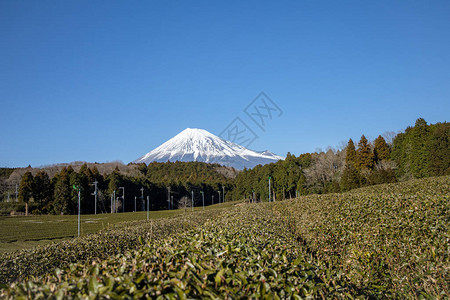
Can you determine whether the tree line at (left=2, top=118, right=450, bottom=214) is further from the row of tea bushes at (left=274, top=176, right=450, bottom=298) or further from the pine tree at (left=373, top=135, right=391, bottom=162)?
the row of tea bushes at (left=274, top=176, right=450, bottom=298)

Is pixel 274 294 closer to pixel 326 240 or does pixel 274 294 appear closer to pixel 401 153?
pixel 326 240

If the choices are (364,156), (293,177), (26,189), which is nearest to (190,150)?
(293,177)

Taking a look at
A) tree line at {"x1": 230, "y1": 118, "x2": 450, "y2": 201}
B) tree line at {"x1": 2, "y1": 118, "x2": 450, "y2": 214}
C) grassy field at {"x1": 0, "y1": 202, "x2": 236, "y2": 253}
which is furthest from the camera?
tree line at {"x1": 2, "y1": 118, "x2": 450, "y2": 214}

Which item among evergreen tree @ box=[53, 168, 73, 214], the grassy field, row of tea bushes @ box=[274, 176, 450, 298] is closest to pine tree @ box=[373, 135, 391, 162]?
the grassy field

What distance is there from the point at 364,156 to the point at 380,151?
14.6 ft

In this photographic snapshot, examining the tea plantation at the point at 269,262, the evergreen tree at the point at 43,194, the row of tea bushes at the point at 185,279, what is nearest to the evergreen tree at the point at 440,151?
the tea plantation at the point at 269,262

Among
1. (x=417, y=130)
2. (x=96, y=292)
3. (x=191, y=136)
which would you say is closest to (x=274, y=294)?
(x=96, y=292)

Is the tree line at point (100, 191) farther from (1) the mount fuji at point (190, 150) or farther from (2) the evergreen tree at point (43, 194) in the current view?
(1) the mount fuji at point (190, 150)

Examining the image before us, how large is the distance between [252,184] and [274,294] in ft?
188

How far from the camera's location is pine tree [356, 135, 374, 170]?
3894cm

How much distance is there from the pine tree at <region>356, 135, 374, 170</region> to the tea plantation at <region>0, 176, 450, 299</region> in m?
33.5

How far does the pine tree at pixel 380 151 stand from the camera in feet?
137

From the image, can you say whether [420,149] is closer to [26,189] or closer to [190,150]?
[26,189]

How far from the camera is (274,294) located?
1.96m
